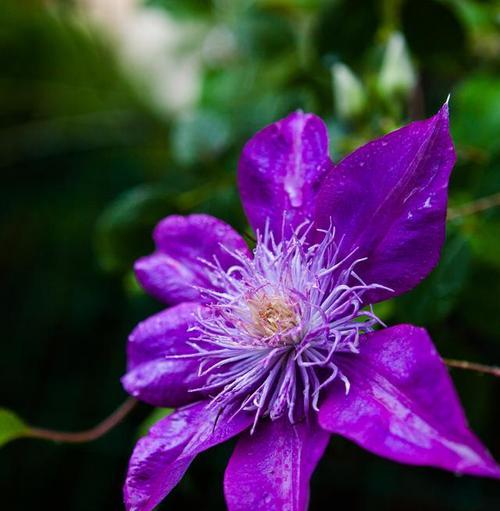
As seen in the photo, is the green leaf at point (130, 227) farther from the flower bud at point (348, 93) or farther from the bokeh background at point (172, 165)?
the flower bud at point (348, 93)

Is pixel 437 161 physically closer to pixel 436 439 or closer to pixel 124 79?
pixel 436 439

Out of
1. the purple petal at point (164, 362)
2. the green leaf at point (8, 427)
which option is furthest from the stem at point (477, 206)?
the green leaf at point (8, 427)

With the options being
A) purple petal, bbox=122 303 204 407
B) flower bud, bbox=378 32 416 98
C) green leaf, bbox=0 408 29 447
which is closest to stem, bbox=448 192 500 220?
flower bud, bbox=378 32 416 98

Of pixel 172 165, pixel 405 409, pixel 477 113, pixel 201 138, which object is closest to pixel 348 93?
pixel 477 113

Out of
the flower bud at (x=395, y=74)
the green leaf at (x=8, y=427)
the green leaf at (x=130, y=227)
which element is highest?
the green leaf at (x=130, y=227)

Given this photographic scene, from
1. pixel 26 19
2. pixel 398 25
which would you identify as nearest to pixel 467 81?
pixel 398 25

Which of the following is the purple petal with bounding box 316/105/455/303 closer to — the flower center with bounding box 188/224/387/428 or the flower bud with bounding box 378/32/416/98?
the flower center with bounding box 188/224/387/428

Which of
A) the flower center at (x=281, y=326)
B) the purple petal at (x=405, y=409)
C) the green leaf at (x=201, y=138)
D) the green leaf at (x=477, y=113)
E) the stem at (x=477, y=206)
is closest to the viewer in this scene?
the purple petal at (x=405, y=409)
